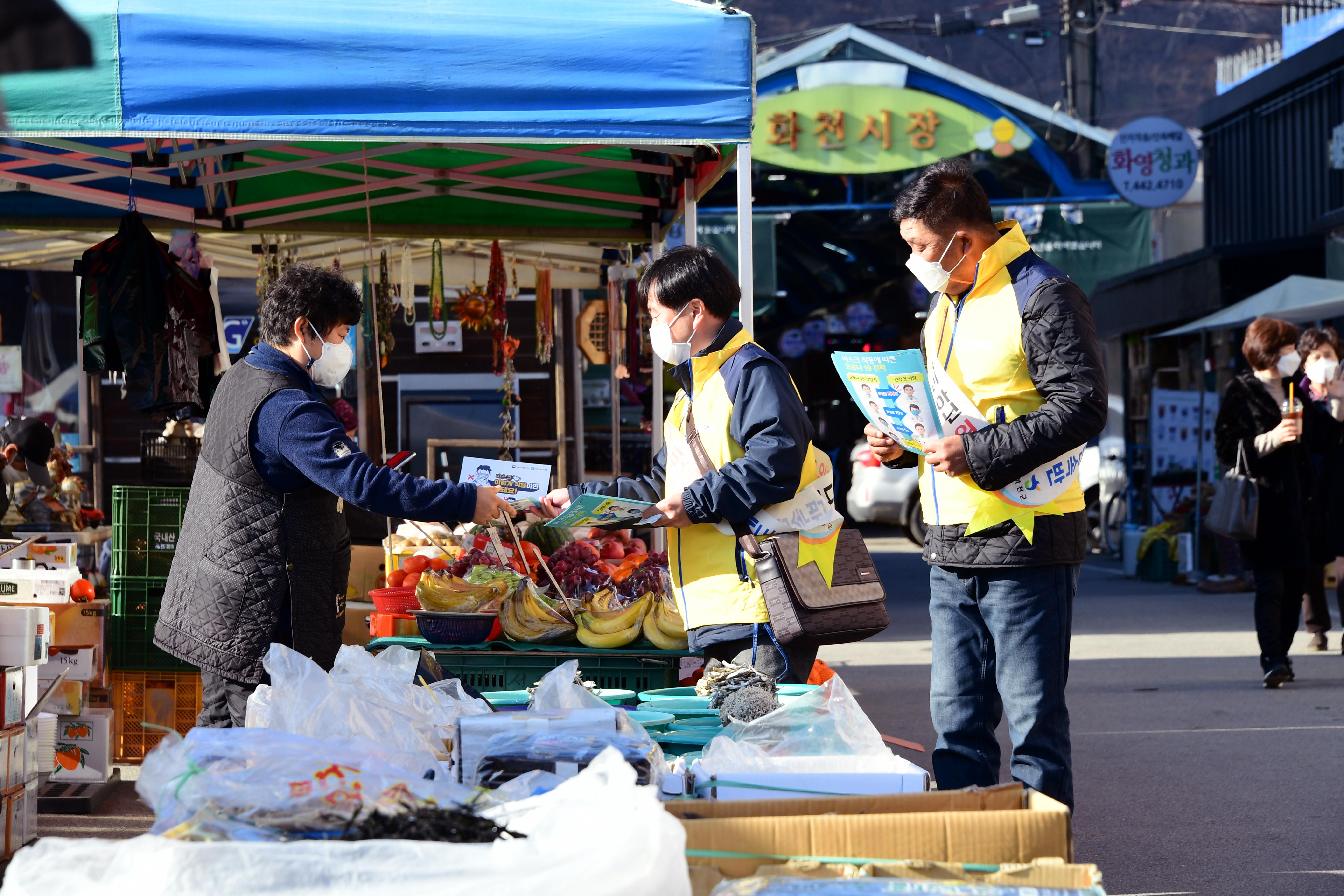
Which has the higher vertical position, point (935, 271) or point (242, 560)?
point (935, 271)

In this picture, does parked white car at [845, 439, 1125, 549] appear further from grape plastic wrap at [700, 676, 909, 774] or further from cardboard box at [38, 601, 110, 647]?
grape plastic wrap at [700, 676, 909, 774]

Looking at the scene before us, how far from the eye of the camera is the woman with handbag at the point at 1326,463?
7.69m

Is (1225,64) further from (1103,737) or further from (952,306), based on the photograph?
(952,306)

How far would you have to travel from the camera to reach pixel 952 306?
321 centimetres

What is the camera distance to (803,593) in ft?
11.1

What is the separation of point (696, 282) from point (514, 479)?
1.03 meters

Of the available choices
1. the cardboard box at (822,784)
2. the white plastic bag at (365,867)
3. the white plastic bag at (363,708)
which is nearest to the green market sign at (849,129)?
the white plastic bag at (363,708)

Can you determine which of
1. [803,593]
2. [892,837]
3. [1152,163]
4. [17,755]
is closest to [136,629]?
[17,755]

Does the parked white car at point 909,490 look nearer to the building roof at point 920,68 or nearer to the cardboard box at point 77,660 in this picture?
the building roof at point 920,68

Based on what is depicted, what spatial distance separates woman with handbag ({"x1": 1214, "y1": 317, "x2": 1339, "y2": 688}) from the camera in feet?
23.4

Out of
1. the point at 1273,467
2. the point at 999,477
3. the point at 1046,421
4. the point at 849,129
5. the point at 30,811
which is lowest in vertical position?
the point at 30,811

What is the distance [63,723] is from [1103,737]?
4876 mm

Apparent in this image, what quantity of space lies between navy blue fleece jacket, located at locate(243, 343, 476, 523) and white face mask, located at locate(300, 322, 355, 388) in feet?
0.37

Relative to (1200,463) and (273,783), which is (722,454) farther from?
(1200,463)
